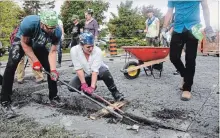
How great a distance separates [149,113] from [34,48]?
6.18 feet

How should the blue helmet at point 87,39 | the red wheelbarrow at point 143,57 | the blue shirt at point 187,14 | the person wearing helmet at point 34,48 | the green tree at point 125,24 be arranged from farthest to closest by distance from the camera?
the green tree at point 125,24, the red wheelbarrow at point 143,57, the blue shirt at point 187,14, the blue helmet at point 87,39, the person wearing helmet at point 34,48

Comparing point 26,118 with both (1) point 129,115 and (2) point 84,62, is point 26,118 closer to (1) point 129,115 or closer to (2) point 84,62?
(2) point 84,62

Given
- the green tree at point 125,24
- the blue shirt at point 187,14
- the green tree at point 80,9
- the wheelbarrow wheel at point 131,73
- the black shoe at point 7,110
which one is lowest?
the black shoe at point 7,110

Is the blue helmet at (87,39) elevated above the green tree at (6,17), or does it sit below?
below

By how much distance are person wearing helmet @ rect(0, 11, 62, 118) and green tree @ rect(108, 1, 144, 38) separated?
30.7 meters

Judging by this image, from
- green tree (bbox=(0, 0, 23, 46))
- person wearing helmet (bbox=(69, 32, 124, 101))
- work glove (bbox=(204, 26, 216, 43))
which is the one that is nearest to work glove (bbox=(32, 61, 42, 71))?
person wearing helmet (bbox=(69, 32, 124, 101))

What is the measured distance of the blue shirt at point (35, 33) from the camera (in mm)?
3798

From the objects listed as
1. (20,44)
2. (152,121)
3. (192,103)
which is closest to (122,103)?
(152,121)

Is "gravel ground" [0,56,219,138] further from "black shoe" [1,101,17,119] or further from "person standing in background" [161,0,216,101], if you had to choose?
"person standing in background" [161,0,216,101]

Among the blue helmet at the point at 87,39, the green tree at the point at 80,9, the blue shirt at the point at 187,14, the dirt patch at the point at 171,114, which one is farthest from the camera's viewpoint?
the green tree at the point at 80,9

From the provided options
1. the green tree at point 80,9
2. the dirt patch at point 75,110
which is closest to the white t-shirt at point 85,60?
the dirt patch at point 75,110

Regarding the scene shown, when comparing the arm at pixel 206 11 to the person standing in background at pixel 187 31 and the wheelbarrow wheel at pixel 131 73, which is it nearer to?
the person standing in background at pixel 187 31

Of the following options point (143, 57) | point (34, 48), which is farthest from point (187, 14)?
point (34, 48)

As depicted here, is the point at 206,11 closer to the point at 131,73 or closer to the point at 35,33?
the point at 131,73
